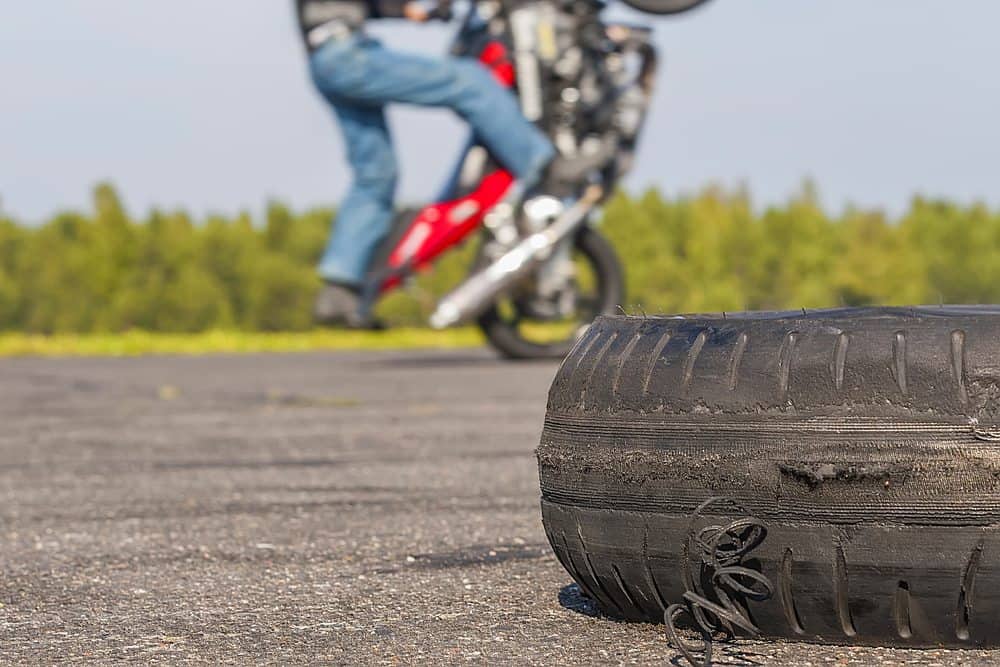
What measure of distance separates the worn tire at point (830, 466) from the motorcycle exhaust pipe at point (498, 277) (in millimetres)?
9882

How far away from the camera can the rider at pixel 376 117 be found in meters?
12.1

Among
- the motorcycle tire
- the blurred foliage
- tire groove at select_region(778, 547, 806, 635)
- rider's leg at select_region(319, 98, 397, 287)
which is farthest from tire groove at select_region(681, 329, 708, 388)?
the blurred foliage

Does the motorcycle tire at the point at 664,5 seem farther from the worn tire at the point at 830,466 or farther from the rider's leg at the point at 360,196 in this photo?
the worn tire at the point at 830,466

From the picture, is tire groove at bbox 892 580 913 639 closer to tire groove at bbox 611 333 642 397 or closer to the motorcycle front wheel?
tire groove at bbox 611 333 642 397

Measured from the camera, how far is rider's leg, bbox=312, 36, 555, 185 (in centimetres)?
1203

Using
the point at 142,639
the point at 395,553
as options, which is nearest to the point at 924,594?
the point at 142,639

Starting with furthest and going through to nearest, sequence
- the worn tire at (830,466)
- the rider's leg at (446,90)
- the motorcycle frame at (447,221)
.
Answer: the motorcycle frame at (447,221) < the rider's leg at (446,90) < the worn tire at (830,466)

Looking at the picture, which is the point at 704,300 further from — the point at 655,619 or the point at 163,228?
the point at 655,619

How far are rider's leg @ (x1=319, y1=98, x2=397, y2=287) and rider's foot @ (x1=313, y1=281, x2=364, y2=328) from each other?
0.41 feet

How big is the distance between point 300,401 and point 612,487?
7.04 meters

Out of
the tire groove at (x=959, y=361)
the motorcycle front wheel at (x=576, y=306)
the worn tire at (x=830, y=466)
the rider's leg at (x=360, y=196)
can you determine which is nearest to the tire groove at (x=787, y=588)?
the worn tire at (x=830, y=466)

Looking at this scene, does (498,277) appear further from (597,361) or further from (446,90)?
(597,361)

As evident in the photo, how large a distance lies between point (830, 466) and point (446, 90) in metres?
10.1

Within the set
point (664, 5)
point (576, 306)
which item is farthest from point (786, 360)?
point (664, 5)
